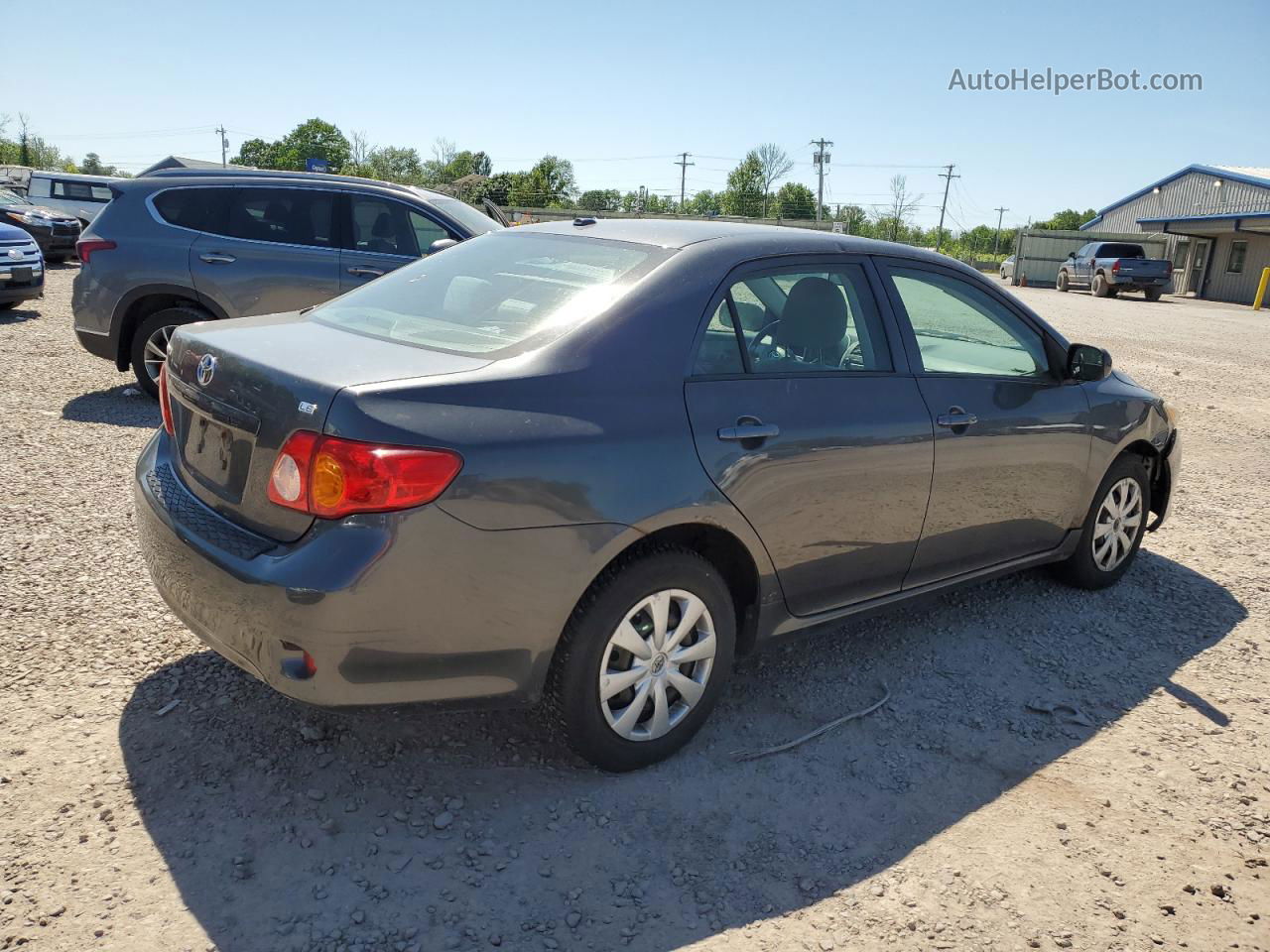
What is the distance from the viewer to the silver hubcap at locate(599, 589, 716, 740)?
9.61 ft

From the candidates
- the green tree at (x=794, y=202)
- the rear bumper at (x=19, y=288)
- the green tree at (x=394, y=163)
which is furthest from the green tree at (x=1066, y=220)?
the rear bumper at (x=19, y=288)

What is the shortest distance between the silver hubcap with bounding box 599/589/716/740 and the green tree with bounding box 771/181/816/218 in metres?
57.2

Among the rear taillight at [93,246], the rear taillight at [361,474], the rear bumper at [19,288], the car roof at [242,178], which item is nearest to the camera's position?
the rear taillight at [361,474]

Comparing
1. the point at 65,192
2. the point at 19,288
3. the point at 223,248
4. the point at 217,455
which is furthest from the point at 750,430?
the point at 65,192

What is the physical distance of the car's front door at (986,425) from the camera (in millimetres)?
3787

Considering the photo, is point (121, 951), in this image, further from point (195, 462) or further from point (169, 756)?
point (195, 462)

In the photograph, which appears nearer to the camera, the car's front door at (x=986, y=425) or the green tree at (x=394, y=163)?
the car's front door at (x=986, y=425)

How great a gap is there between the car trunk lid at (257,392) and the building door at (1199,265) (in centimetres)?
4178

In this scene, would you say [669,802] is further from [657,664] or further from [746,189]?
[746,189]

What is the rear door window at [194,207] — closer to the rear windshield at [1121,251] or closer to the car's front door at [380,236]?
the car's front door at [380,236]

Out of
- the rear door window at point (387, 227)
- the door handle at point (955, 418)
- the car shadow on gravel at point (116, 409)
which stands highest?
the rear door window at point (387, 227)

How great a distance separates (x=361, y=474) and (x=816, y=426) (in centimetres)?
155

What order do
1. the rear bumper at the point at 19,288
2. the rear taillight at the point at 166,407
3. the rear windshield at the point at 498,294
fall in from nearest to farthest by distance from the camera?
the rear windshield at the point at 498,294
the rear taillight at the point at 166,407
the rear bumper at the point at 19,288

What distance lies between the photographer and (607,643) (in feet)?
9.37
